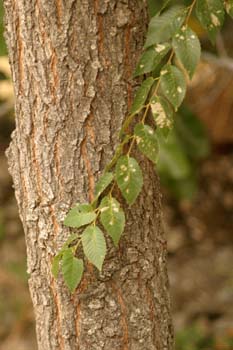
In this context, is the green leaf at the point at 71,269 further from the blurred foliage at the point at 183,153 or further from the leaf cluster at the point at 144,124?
the blurred foliage at the point at 183,153

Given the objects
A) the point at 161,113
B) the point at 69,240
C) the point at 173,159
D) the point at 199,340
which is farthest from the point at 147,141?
the point at 199,340

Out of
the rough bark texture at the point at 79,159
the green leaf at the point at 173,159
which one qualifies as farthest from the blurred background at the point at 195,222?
the rough bark texture at the point at 79,159

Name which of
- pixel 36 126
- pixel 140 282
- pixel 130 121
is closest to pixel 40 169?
pixel 36 126

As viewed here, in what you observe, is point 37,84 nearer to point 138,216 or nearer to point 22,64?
point 22,64

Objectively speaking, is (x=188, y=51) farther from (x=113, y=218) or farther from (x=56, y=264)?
(x=56, y=264)

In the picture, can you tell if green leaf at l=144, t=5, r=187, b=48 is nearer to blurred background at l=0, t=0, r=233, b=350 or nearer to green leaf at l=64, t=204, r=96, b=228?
green leaf at l=64, t=204, r=96, b=228

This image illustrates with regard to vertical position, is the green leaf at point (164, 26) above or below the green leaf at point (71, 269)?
above

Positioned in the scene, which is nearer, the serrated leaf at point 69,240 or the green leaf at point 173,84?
the green leaf at point 173,84
